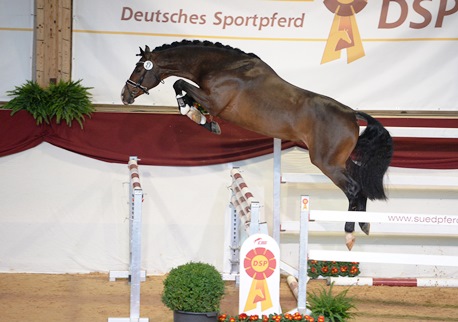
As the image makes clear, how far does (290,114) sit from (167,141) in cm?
162

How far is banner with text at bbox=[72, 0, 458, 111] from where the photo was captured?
6.75 m

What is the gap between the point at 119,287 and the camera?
639cm

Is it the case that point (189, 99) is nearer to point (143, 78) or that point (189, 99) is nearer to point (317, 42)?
point (143, 78)

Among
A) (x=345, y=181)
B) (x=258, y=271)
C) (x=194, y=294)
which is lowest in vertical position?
(x=194, y=294)

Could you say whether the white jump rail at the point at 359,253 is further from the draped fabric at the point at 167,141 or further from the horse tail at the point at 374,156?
the draped fabric at the point at 167,141

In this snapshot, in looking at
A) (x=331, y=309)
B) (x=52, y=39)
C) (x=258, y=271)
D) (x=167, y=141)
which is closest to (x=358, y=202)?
(x=331, y=309)

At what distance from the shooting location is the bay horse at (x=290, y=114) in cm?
550

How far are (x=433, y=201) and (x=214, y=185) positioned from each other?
77.4 inches

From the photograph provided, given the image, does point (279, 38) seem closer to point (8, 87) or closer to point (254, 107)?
point (254, 107)

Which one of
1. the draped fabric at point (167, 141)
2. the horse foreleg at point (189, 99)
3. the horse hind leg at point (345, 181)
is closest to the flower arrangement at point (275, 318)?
the horse hind leg at point (345, 181)

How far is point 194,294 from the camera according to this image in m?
4.71

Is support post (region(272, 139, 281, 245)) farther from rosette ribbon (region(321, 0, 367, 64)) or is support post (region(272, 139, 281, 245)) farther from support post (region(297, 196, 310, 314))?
rosette ribbon (region(321, 0, 367, 64))

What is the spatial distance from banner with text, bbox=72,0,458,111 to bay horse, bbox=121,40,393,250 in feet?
3.74

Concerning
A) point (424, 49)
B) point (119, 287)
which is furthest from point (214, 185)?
point (424, 49)
